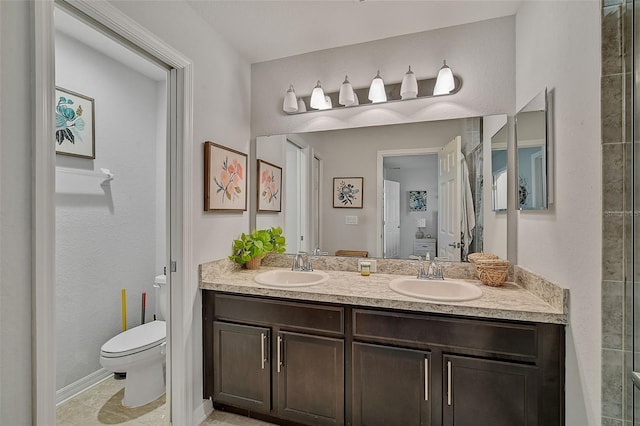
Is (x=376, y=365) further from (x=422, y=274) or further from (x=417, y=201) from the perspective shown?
(x=417, y=201)

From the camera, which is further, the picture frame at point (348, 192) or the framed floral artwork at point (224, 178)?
the picture frame at point (348, 192)

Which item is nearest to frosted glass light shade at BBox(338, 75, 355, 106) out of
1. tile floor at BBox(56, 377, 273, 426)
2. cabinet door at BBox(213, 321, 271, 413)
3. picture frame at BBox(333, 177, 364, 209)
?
picture frame at BBox(333, 177, 364, 209)

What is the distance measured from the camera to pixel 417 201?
2.06m

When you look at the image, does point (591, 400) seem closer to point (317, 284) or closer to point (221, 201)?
point (317, 284)

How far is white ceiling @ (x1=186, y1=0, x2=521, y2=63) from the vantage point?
1734 millimetres

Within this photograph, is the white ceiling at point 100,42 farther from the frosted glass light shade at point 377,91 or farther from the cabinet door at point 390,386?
the cabinet door at point 390,386

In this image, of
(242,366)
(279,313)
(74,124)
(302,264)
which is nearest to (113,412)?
(242,366)

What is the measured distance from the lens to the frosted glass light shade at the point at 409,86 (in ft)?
6.36

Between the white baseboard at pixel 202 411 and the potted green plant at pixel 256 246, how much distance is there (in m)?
0.92

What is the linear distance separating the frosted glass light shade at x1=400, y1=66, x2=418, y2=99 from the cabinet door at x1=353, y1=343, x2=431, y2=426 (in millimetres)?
1601

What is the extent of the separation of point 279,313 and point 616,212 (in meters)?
1.56

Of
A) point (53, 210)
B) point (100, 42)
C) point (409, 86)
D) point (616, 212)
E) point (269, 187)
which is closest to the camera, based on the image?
point (616, 212)

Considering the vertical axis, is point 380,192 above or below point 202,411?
above

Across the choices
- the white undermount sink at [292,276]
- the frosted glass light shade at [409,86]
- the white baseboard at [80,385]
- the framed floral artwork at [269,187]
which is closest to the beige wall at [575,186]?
the frosted glass light shade at [409,86]
